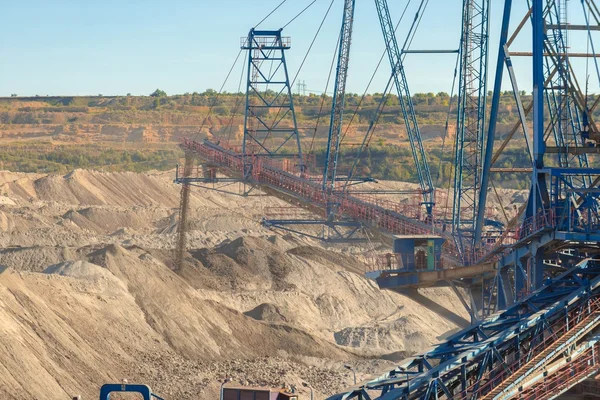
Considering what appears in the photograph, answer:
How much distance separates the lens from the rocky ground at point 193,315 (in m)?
45.8

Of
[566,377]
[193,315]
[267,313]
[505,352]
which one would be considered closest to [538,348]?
[505,352]

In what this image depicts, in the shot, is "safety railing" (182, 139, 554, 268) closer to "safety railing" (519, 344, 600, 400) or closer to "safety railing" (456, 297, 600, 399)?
"safety railing" (456, 297, 600, 399)

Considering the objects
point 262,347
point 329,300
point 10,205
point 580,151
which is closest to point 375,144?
point 10,205

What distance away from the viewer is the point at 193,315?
55875 mm

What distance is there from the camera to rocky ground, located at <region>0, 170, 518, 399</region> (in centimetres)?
4584

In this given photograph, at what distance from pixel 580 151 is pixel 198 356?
74.8 feet

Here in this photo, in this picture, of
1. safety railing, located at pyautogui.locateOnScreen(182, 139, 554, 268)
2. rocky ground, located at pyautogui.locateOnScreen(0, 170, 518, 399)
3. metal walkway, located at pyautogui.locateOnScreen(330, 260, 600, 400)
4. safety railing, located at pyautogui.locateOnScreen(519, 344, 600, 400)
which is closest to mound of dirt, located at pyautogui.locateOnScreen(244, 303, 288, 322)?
rocky ground, located at pyautogui.locateOnScreen(0, 170, 518, 399)

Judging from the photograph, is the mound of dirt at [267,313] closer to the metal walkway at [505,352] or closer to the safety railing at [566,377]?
the metal walkway at [505,352]

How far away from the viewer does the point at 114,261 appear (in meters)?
60.4

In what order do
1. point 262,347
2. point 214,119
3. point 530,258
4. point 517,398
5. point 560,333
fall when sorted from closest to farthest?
point 517,398, point 560,333, point 530,258, point 262,347, point 214,119

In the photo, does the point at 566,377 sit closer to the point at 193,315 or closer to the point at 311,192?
the point at 311,192

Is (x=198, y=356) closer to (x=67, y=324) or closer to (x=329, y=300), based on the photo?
(x=67, y=324)

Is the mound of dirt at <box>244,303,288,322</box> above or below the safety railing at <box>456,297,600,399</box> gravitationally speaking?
below

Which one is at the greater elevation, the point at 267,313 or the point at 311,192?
the point at 311,192
